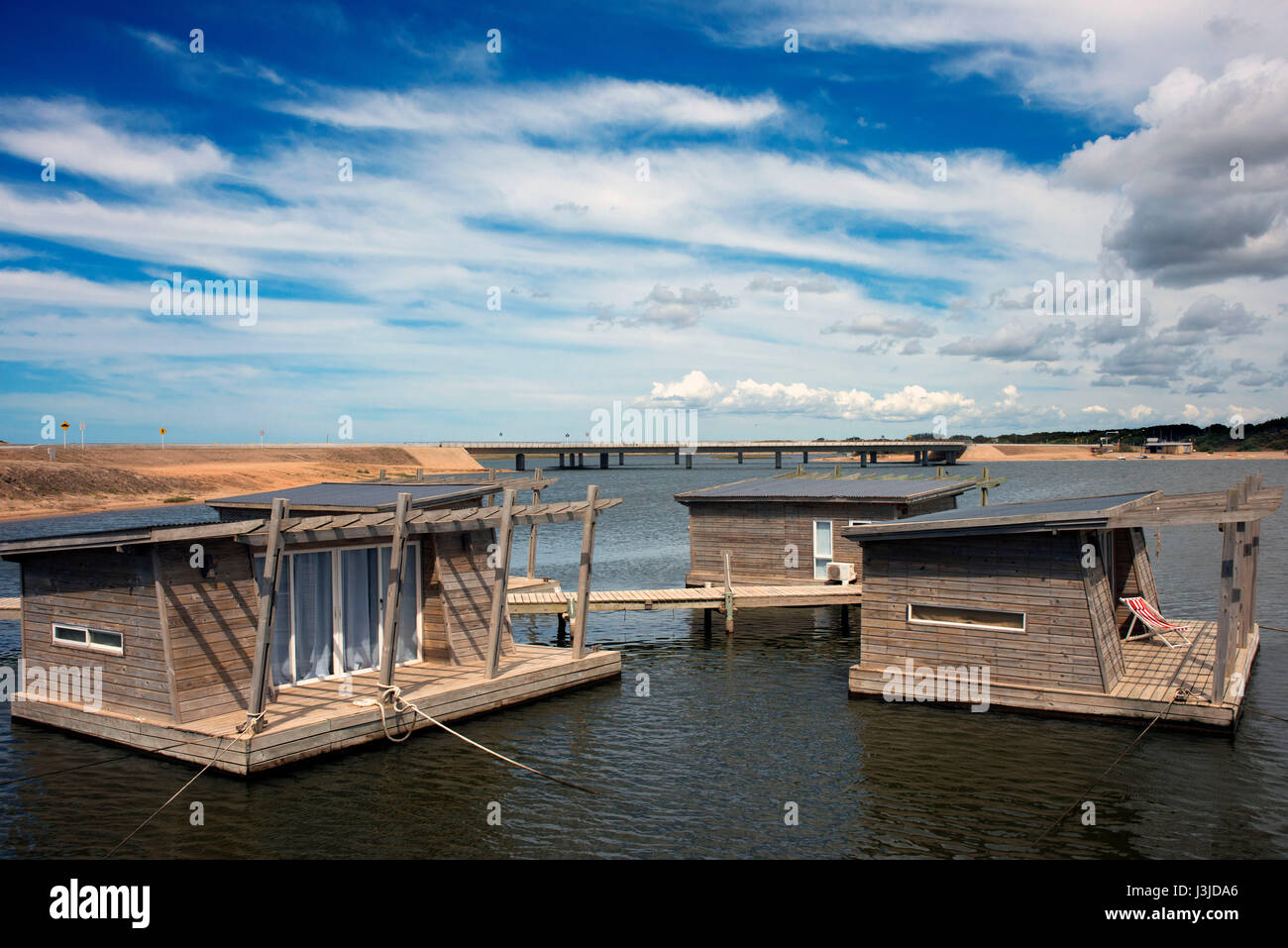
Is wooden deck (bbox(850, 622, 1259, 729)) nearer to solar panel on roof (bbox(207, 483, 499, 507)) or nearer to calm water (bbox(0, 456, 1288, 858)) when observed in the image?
calm water (bbox(0, 456, 1288, 858))

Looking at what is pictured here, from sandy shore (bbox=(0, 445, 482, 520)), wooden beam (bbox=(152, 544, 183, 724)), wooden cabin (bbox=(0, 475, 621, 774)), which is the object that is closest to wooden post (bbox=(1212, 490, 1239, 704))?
wooden cabin (bbox=(0, 475, 621, 774))

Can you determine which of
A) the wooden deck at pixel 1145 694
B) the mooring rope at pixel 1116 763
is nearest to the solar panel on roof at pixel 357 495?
the wooden deck at pixel 1145 694

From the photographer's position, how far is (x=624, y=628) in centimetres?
2822

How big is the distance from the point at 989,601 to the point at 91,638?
16.3 m

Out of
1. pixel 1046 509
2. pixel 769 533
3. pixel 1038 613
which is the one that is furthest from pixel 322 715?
pixel 769 533

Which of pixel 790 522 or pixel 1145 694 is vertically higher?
pixel 790 522

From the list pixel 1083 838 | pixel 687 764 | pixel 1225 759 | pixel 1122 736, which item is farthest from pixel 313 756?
pixel 1225 759

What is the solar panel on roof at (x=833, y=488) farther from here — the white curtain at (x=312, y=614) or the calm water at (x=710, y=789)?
the white curtain at (x=312, y=614)

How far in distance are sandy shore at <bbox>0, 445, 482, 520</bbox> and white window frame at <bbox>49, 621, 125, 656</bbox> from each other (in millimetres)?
57934

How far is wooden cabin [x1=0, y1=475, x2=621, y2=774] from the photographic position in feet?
46.9

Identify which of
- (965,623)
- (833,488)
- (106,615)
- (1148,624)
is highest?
(833,488)

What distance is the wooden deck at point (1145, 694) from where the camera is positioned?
51.3 ft

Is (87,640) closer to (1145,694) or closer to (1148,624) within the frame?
(1145,694)

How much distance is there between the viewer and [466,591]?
62.7ft
